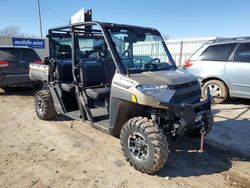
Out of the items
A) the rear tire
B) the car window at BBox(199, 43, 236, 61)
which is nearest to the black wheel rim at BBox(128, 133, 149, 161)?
the rear tire

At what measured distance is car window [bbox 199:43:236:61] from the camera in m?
7.91

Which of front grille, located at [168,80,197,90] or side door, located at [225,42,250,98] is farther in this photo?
side door, located at [225,42,250,98]

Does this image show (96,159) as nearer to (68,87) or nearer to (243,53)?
(68,87)

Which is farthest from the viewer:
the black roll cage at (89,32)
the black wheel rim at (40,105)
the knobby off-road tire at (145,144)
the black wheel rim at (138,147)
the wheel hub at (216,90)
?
the wheel hub at (216,90)

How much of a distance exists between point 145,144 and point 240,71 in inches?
193

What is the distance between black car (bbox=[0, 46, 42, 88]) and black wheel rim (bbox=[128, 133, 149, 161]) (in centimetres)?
631

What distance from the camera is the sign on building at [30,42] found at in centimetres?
1692

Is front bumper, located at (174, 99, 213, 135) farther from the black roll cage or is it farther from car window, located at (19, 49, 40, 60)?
car window, located at (19, 49, 40, 60)

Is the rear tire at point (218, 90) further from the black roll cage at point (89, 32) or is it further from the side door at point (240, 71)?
the black roll cage at point (89, 32)

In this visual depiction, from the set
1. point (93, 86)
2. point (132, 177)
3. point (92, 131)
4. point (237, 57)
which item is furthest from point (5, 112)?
point (237, 57)

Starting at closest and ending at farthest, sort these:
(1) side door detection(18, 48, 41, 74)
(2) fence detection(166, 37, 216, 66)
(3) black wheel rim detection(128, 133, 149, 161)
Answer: (3) black wheel rim detection(128, 133, 149, 161), (1) side door detection(18, 48, 41, 74), (2) fence detection(166, 37, 216, 66)

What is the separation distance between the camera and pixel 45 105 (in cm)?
606

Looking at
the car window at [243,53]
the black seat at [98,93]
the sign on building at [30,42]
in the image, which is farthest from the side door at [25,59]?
the sign on building at [30,42]

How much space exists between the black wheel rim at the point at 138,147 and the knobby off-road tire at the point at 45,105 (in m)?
2.78
